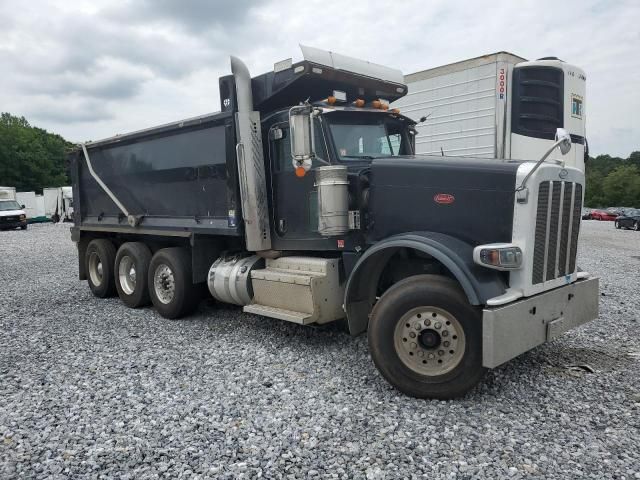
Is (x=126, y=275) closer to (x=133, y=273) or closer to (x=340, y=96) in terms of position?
(x=133, y=273)

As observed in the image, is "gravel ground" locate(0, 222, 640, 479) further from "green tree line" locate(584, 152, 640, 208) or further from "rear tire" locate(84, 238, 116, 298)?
"green tree line" locate(584, 152, 640, 208)

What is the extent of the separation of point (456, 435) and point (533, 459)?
0.55 m

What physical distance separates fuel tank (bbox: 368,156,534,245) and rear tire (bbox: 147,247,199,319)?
10.8 ft

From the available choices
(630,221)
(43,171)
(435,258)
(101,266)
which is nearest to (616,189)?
(630,221)

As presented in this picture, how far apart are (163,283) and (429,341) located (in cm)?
470

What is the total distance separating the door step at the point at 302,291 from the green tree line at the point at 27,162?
2749 inches

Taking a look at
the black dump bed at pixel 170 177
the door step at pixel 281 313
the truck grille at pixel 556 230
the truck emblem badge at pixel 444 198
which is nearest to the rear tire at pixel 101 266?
the black dump bed at pixel 170 177

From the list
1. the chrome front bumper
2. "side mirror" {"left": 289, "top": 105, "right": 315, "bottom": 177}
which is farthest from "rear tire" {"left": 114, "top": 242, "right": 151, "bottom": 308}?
the chrome front bumper

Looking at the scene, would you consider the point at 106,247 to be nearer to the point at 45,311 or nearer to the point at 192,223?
the point at 45,311

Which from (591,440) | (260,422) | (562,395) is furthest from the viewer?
(562,395)

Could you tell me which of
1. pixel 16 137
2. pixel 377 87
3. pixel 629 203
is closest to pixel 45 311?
pixel 377 87

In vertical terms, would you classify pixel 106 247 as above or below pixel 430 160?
below

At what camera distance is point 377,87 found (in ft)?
22.0

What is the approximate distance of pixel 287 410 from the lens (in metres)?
4.29
